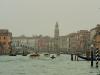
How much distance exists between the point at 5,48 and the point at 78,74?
8797cm

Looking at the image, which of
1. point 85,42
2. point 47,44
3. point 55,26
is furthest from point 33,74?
point 47,44

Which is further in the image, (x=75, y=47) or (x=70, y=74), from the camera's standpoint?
(x=75, y=47)

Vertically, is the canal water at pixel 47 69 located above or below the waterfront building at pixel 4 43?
below

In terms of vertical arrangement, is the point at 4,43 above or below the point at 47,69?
above

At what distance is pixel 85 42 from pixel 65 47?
3068 cm

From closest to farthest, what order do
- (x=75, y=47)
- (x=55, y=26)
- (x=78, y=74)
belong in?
(x=78, y=74) → (x=75, y=47) → (x=55, y=26)

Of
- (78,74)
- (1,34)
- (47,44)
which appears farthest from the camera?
(47,44)

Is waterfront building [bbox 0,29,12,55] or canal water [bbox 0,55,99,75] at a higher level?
waterfront building [bbox 0,29,12,55]

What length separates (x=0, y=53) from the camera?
11788 cm

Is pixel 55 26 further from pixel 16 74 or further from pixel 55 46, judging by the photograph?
pixel 16 74

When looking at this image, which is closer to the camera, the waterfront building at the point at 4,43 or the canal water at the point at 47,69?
the canal water at the point at 47,69

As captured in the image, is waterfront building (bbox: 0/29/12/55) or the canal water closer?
the canal water

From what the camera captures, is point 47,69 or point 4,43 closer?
point 47,69

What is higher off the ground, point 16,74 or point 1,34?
point 1,34
